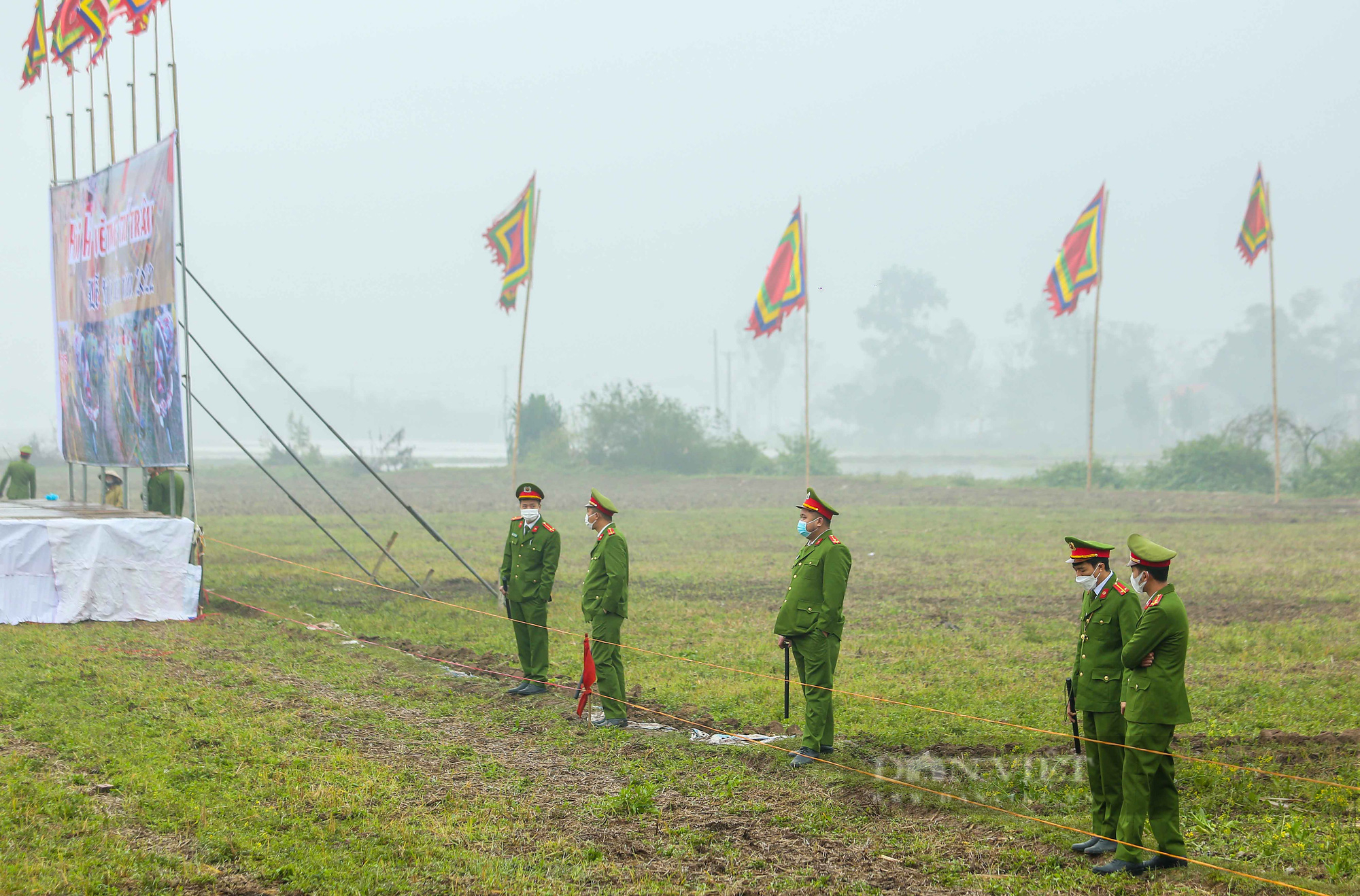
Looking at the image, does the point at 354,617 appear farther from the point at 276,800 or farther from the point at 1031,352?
the point at 1031,352

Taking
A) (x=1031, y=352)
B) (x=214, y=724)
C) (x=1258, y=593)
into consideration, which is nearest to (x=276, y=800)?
(x=214, y=724)

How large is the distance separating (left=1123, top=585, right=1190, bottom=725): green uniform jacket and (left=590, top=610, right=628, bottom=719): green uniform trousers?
4293 mm

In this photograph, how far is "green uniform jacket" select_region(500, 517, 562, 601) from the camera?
9.48m

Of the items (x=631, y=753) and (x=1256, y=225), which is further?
(x=1256, y=225)

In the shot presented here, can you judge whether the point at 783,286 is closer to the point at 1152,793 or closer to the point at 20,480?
the point at 20,480

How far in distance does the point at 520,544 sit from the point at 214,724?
302cm

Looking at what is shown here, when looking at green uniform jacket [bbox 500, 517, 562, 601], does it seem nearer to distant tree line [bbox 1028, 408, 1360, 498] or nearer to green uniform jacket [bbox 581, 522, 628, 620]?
green uniform jacket [bbox 581, 522, 628, 620]

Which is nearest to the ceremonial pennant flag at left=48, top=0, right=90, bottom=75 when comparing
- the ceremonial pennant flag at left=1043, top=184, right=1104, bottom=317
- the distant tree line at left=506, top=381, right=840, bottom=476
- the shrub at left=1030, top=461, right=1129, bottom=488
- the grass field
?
the grass field

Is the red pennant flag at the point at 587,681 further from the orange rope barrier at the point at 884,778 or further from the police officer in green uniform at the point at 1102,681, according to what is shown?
the police officer in green uniform at the point at 1102,681

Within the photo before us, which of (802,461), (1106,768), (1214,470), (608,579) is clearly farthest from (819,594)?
(802,461)

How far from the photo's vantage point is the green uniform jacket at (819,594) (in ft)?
24.1

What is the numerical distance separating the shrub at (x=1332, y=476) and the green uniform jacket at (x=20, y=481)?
1390 inches

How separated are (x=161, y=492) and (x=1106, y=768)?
1431 centimetres

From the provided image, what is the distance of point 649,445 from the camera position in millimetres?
47625
